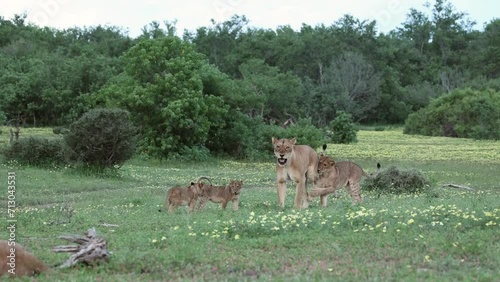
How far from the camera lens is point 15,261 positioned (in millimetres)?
10039

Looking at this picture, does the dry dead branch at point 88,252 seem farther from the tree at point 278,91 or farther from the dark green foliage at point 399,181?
the tree at point 278,91

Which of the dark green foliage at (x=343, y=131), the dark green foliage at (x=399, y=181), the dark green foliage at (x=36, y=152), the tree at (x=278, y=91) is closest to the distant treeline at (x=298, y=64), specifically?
the tree at (x=278, y=91)

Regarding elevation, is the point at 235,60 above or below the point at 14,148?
above

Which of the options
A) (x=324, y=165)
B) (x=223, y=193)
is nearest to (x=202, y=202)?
(x=223, y=193)

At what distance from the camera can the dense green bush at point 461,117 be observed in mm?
66419

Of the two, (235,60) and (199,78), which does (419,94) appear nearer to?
(235,60)

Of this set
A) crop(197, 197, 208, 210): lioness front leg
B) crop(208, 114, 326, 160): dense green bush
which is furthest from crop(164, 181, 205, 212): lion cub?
crop(208, 114, 326, 160): dense green bush

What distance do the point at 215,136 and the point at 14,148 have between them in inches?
581

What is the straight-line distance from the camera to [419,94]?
95062 millimetres

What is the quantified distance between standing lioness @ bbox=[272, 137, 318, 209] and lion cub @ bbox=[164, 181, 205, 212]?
1.89 meters

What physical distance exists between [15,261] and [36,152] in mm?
22679

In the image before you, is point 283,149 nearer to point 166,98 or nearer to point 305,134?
point 166,98

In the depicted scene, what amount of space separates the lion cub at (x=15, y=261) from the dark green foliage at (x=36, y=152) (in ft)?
71.8

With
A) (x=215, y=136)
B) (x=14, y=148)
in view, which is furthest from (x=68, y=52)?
(x=14, y=148)
